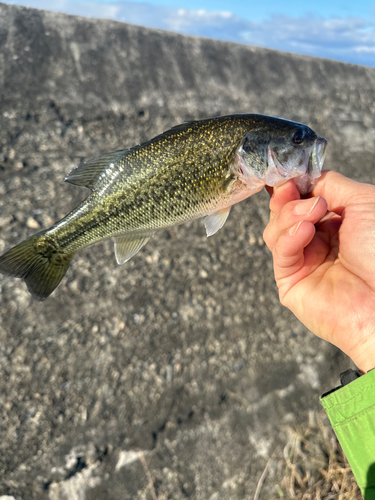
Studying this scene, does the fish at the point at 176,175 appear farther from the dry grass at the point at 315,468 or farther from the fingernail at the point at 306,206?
the dry grass at the point at 315,468

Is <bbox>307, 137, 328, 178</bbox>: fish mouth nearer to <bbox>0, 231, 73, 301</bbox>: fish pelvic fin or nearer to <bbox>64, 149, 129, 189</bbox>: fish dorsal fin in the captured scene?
<bbox>64, 149, 129, 189</bbox>: fish dorsal fin

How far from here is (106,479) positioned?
240 centimetres

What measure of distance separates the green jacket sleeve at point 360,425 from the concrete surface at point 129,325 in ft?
4.12

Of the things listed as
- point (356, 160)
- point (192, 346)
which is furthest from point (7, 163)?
point (356, 160)

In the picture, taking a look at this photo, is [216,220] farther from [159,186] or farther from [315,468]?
[315,468]

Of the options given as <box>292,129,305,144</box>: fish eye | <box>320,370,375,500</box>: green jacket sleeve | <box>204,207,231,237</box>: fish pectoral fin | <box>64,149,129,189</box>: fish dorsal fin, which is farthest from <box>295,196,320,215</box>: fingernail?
<box>64,149,129,189</box>: fish dorsal fin

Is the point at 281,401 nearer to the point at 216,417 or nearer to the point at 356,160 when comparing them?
the point at 216,417

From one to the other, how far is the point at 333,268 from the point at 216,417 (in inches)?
62.1

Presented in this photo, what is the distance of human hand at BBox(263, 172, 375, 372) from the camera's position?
174 centimetres

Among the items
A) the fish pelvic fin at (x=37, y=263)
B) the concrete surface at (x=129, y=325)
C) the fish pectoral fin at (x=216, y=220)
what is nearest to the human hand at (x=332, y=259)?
the fish pectoral fin at (x=216, y=220)

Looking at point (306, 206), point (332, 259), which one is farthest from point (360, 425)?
point (306, 206)

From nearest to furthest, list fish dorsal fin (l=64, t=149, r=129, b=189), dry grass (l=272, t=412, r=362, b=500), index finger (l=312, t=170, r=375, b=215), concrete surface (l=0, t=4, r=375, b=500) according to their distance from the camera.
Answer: fish dorsal fin (l=64, t=149, r=129, b=189) → index finger (l=312, t=170, r=375, b=215) → concrete surface (l=0, t=4, r=375, b=500) → dry grass (l=272, t=412, r=362, b=500)

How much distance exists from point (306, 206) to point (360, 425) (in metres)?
1.08

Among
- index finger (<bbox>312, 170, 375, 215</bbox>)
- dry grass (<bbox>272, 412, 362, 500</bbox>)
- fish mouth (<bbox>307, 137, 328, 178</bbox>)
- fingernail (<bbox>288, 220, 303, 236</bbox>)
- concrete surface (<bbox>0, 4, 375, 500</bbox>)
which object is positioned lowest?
dry grass (<bbox>272, 412, 362, 500</bbox>)
